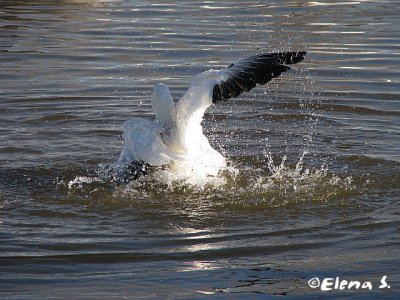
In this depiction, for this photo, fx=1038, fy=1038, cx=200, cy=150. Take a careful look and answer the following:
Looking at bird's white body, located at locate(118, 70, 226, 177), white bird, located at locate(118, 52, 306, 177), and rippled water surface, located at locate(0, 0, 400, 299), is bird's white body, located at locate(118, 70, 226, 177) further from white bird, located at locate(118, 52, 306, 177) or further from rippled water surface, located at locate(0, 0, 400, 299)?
rippled water surface, located at locate(0, 0, 400, 299)

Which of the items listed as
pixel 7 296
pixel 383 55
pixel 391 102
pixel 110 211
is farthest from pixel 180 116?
pixel 383 55

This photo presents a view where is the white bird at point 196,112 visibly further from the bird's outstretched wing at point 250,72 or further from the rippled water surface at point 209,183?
the rippled water surface at point 209,183

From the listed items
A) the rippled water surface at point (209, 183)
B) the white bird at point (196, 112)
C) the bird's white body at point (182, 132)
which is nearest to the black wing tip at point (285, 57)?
the white bird at point (196, 112)

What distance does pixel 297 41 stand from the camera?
15.6 m

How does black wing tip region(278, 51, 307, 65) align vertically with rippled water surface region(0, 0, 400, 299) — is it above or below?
above

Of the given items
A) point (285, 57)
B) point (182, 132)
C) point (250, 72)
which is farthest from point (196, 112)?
point (285, 57)

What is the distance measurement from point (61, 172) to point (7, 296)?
3051 millimetres

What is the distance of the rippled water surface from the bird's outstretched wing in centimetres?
78

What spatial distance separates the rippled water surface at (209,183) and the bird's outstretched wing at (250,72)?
2.55 feet

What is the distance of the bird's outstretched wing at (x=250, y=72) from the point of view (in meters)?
8.57

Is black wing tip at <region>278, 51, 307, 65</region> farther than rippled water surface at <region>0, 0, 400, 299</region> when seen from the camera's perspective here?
Yes

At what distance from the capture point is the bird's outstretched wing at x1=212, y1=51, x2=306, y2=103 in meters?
8.57

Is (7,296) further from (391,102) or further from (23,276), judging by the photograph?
(391,102)

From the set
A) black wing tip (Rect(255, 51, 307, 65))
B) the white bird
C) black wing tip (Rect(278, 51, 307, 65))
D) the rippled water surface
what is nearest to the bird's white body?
the white bird
